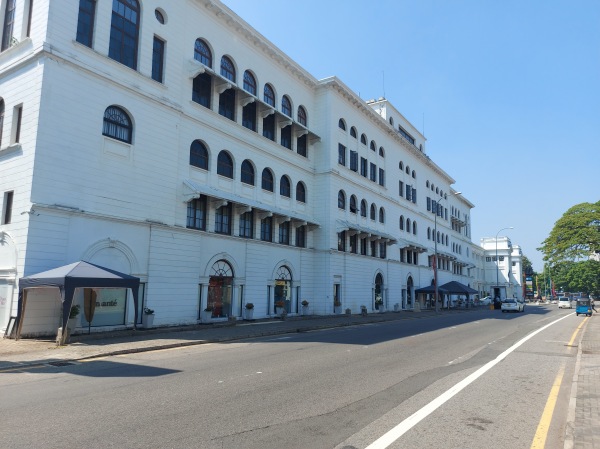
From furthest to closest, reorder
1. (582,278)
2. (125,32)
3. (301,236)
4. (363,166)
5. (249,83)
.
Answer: (582,278), (363,166), (301,236), (249,83), (125,32)

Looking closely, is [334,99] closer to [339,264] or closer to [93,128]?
[339,264]

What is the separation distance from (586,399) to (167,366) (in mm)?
9089

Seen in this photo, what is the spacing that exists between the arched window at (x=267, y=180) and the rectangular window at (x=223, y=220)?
382 cm

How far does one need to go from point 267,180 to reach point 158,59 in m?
10.0

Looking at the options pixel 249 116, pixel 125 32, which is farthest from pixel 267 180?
pixel 125 32

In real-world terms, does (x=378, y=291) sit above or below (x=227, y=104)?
below

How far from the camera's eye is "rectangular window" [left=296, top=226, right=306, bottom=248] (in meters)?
32.3

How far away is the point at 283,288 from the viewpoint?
30.1m

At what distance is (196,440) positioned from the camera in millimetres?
5656

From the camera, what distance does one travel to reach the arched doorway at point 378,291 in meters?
41.0

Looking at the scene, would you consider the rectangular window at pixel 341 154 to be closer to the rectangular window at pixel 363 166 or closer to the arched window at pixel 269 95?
the rectangular window at pixel 363 166

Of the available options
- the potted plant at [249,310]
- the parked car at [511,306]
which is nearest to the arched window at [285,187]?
the potted plant at [249,310]

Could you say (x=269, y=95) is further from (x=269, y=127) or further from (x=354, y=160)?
(x=354, y=160)

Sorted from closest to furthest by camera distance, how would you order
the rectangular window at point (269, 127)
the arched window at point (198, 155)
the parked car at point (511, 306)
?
1. the arched window at point (198, 155)
2. the rectangular window at point (269, 127)
3. the parked car at point (511, 306)
